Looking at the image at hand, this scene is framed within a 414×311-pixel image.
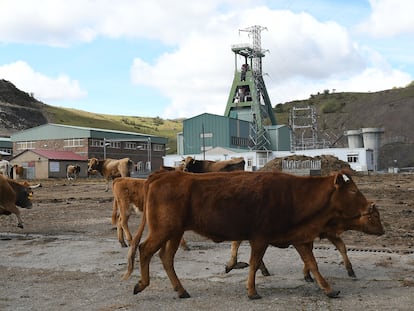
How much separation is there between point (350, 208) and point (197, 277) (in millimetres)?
2834

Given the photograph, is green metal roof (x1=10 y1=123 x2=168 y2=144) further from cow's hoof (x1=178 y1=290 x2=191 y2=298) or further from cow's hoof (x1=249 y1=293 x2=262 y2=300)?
cow's hoof (x1=249 y1=293 x2=262 y2=300)

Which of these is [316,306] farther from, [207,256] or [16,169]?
[16,169]

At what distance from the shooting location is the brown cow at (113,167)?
32.8 m

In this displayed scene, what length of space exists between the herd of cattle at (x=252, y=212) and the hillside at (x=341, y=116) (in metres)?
97.4

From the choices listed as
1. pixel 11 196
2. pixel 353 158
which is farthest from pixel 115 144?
pixel 11 196

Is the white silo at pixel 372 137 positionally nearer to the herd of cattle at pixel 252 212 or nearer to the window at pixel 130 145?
the window at pixel 130 145

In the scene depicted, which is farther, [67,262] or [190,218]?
[67,262]

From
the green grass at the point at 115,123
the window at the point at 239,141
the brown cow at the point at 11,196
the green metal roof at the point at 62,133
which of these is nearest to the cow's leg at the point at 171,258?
the brown cow at the point at 11,196

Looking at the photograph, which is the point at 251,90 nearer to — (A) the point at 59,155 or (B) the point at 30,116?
(A) the point at 59,155

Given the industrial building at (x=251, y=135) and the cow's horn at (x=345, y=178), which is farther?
the industrial building at (x=251, y=135)

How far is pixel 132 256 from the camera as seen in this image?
8.52 meters

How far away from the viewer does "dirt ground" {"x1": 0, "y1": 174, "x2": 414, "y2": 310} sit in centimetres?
751

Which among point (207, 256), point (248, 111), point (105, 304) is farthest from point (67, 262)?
point (248, 111)

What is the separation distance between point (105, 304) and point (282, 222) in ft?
8.98
